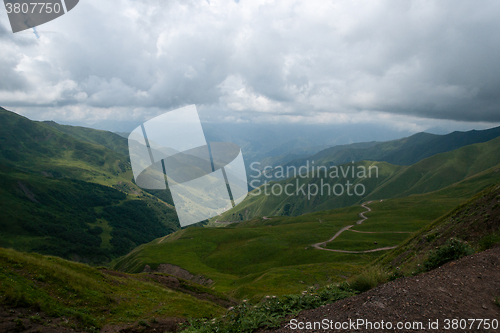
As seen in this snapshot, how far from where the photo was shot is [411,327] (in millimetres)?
6781

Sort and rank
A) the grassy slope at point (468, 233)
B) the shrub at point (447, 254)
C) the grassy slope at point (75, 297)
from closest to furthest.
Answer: the shrub at point (447, 254) < the grassy slope at point (75, 297) < the grassy slope at point (468, 233)

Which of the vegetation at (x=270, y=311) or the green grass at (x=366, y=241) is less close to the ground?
the vegetation at (x=270, y=311)

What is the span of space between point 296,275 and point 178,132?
45927 mm

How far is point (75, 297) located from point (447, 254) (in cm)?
2211

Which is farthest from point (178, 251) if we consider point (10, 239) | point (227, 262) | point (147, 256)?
point (10, 239)

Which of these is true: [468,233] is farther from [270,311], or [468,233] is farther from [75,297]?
[75,297]

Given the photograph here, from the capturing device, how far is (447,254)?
12.1m

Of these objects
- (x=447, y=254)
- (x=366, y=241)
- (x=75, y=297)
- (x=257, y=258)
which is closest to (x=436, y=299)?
(x=447, y=254)

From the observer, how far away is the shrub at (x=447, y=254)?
11727 millimetres

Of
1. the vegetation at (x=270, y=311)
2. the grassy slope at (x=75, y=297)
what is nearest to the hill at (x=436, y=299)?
the vegetation at (x=270, y=311)

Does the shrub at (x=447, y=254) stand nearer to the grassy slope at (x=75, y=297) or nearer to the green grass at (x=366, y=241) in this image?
the grassy slope at (x=75, y=297)

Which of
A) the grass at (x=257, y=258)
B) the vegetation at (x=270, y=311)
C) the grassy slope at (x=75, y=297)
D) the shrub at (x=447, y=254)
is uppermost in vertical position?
the shrub at (x=447, y=254)

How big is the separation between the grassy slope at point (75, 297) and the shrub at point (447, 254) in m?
16.9

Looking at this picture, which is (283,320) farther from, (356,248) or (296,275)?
(356,248)
